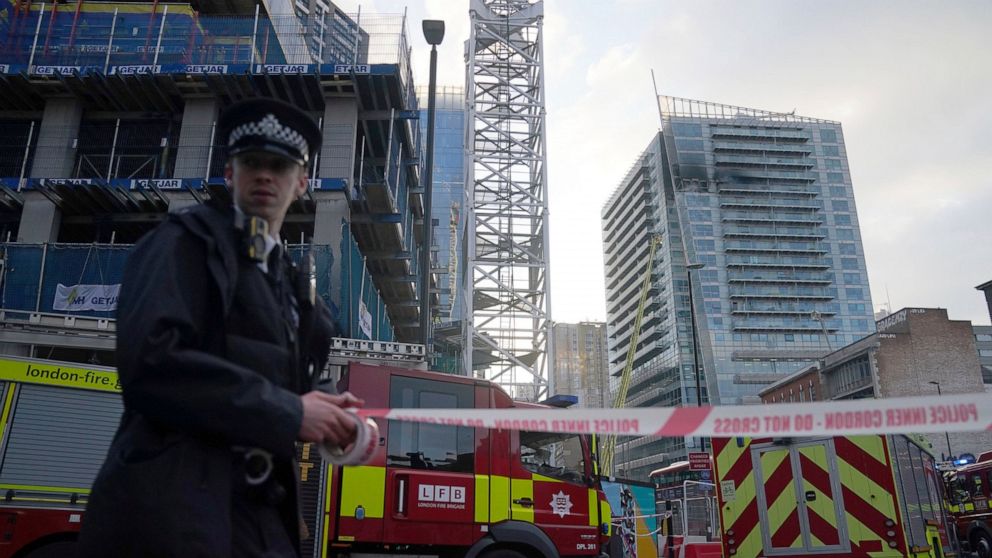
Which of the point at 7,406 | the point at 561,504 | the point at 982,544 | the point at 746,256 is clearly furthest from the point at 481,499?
the point at 746,256

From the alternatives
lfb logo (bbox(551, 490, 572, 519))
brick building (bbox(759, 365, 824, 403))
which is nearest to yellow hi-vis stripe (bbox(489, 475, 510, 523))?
lfb logo (bbox(551, 490, 572, 519))

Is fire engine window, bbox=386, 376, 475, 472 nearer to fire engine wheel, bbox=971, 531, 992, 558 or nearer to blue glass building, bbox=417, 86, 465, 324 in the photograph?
fire engine wheel, bbox=971, 531, 992, 558

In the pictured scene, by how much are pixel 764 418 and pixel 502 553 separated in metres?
5.83

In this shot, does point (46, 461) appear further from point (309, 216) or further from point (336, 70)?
point (336, 70)

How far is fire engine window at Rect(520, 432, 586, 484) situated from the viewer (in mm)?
8188

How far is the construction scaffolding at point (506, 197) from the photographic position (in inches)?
1427

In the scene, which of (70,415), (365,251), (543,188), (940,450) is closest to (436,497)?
(70,415)

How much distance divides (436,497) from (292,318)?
5779 millimetres

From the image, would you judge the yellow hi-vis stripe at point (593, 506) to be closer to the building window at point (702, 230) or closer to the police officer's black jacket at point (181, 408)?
the police officer's black jacket at point (181, 408)

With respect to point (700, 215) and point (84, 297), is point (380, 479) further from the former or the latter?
point (700, 215)

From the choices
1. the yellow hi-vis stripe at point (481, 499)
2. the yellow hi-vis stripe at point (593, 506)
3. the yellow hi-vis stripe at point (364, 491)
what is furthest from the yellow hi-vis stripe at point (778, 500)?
the yellow hi-vis stripe at point (364, 491)

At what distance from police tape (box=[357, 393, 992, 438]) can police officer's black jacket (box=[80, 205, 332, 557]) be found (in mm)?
543

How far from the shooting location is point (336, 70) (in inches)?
725

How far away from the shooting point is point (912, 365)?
214 feet
